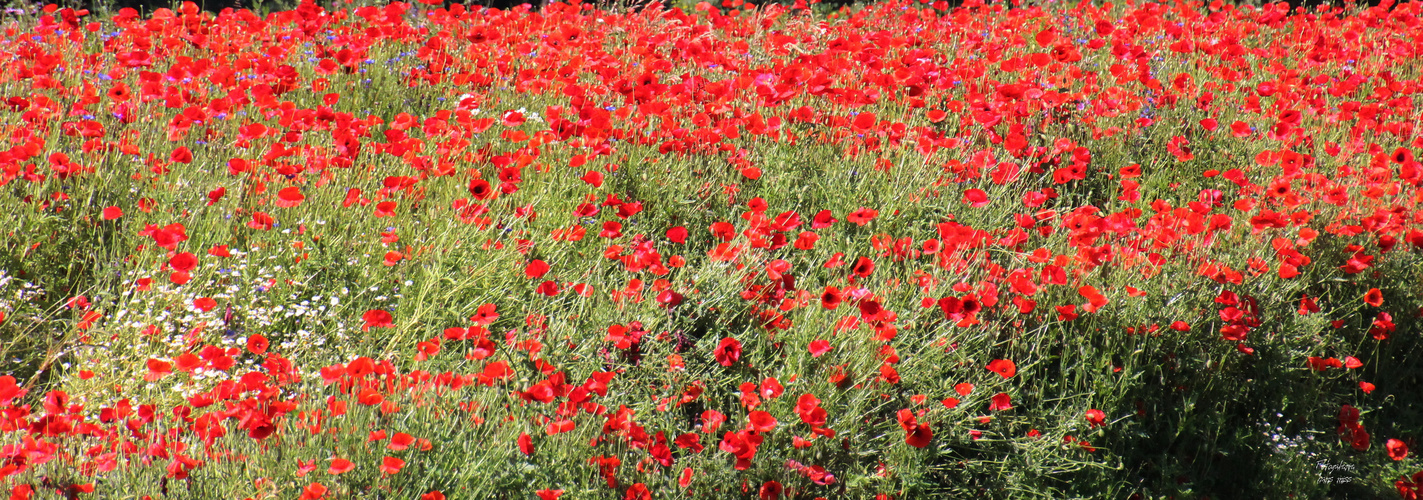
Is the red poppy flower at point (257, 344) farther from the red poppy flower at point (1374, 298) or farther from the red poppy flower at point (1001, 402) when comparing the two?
the red poppy flower at point (1374, 298)

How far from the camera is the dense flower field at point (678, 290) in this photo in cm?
215

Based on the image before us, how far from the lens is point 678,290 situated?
2684 millimetres

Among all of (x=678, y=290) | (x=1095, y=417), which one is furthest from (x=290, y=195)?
(x=1095, y=417)

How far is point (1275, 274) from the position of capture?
294 cm

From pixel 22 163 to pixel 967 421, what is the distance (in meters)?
2.64

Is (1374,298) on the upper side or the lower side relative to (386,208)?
lower

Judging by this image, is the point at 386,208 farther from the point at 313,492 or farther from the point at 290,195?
the point at 313,492

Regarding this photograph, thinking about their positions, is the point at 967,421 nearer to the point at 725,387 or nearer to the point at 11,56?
the point at 725,387

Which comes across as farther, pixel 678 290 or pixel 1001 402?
pixel 678 290

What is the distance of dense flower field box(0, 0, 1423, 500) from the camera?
215 centimetres

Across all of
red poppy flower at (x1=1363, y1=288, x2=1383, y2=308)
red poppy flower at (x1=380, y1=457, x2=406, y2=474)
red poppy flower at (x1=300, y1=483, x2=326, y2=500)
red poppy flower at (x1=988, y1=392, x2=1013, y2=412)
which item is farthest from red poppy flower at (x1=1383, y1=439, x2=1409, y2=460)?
red poppy flower at (x1=300, y1=483, x2=326, y2=500)

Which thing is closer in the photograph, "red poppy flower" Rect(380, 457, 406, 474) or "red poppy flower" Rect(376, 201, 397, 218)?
"red poppy flower" Rect(380, 457, 406, 474)

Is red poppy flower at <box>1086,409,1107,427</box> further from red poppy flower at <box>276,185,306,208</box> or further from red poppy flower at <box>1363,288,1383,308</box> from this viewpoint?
red poppy flower at <box>276,185,306,208</box>

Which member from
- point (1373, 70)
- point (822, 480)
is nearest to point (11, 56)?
point (822, 480)
